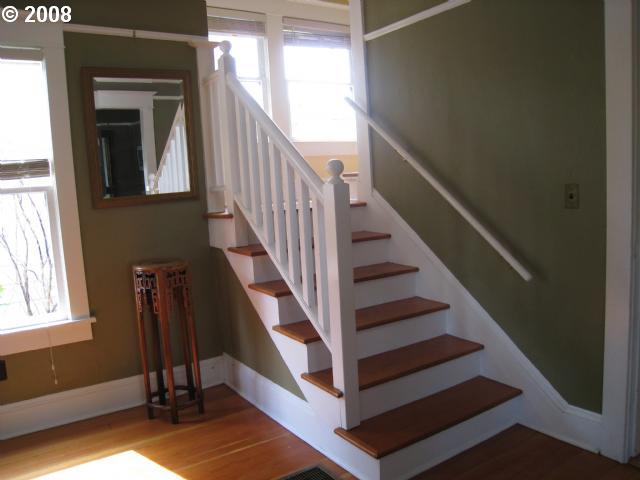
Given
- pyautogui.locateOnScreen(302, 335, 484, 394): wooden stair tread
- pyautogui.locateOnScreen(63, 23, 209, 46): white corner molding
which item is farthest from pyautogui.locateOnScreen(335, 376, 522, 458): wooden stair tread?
pyautogui.locateOnScreen(63, 23, 209, 46): white corner molding

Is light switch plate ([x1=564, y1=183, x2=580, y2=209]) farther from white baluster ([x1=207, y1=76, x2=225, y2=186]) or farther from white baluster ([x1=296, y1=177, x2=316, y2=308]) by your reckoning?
white baluster ([x1=207, y1=76, x2=225, y2=186])

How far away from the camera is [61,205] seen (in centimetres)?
298

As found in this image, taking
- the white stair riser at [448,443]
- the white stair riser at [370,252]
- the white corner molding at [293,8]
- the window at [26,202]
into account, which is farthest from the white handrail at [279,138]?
the white corner molding at [293,8]

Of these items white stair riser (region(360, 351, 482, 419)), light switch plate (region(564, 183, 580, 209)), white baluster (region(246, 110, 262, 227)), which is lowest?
white stair riser (region(360, 351, 482, 419))

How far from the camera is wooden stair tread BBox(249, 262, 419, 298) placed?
283 centimetres

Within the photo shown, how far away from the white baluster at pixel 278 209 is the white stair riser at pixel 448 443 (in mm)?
1064

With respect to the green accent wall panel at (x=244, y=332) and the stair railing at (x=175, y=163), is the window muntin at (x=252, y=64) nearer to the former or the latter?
the stair railing at (x=175, y=163)

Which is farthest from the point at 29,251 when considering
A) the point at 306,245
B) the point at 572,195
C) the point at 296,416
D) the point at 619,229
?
the point at 619,229

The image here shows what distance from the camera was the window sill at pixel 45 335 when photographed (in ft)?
Answer: 9.41

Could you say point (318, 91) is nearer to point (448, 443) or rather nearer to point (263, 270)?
point (263, 270)

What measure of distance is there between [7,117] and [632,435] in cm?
341

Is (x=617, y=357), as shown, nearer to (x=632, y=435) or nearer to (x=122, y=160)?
(x=632, y=435)

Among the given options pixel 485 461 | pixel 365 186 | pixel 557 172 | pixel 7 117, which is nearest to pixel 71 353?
pixel 7 117

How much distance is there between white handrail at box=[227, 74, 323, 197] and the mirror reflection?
474mm
